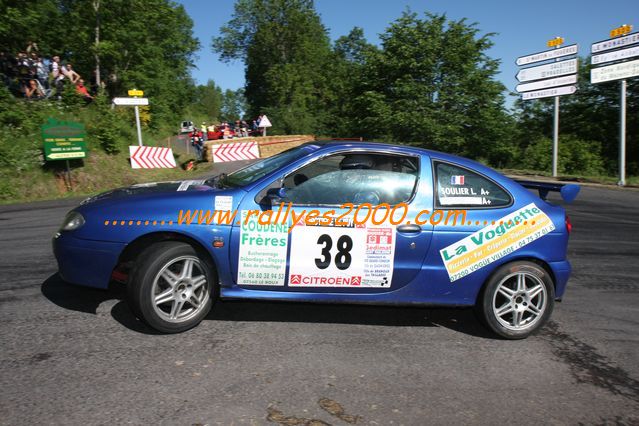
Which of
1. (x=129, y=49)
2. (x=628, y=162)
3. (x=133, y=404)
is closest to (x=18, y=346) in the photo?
(x=133, y=404)

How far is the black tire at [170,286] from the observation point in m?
3.93

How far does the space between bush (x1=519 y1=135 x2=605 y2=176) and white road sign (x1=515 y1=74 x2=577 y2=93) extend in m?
7.63

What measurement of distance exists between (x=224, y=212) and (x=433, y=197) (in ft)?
5.92

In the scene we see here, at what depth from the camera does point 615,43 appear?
17.5 meters

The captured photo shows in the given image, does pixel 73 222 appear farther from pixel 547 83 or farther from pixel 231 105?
pixel 231 105

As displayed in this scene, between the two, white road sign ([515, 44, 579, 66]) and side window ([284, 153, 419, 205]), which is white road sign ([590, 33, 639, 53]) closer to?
white road sign ([515, 44, 579, 66])

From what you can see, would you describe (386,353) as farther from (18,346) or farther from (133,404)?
(18,346)

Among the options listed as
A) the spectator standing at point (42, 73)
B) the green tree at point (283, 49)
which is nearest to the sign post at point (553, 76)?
the spectator standing at point (42, 73)

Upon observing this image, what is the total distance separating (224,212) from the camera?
161 inches

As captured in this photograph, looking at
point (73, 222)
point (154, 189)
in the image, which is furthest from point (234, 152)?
point (73, 222)

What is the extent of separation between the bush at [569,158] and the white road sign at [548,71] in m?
8.02

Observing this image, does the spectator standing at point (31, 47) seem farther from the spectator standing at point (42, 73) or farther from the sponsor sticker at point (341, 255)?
the sponsor sticker at point (341, 255)

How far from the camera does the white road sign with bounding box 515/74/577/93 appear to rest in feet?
66.8

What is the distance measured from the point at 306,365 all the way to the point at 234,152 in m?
22.9
